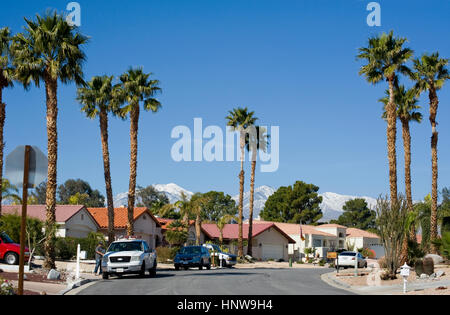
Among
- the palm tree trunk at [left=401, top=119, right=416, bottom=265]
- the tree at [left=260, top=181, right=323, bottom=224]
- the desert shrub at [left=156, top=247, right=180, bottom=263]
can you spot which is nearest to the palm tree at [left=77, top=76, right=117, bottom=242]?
Answer: the desert shrub at [left=156, top=247, right=180, bottom=263]

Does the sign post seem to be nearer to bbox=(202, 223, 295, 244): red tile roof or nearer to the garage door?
bbox=(202, 223, 295, 244): red tile roof

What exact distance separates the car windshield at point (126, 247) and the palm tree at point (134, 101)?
552 inches

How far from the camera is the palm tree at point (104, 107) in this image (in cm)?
4238

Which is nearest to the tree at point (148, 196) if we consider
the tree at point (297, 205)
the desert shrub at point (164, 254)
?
the tree at point (297, 205)

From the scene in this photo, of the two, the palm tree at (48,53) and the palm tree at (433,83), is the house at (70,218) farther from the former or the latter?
the palm tree at (433,83)

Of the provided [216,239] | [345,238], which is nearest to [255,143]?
[216,239]

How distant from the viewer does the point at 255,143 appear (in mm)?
65188

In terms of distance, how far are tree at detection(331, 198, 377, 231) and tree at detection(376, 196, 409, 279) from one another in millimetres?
106684

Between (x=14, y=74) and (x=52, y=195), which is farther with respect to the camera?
(x=14, y=74)

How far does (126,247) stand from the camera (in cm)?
2620

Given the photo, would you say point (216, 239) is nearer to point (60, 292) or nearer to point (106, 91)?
point (106, 91)
